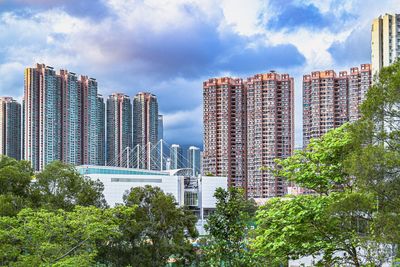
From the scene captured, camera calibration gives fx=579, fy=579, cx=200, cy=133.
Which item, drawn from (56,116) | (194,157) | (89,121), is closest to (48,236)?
(56,116)

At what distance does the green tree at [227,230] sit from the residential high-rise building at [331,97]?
32.1 metres

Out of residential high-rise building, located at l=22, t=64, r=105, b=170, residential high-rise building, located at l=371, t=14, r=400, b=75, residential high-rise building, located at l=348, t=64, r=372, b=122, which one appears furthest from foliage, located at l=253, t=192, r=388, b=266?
residential high-rise building, located at l=348, t=64, r=372, b=122

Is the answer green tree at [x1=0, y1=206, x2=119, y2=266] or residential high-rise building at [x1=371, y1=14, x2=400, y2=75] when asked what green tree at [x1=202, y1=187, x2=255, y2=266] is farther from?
residential high-rise building at [x1=371, y1=14, x2=400, y2=75]

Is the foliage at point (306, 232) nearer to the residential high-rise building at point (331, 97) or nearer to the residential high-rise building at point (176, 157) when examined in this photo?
the residential high-rise building at point (176, 157)

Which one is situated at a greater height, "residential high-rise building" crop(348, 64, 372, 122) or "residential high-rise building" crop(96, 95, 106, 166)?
"residential high-rise building" crop(348, 64, 372, 122)

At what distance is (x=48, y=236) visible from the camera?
8.00m

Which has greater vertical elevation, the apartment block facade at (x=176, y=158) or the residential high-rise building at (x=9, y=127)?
the residential high-rise building at (x=9, y=127)

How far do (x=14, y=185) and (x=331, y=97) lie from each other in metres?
29.0

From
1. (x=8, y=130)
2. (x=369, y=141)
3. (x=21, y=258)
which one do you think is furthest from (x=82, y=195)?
(x=8, y=130)

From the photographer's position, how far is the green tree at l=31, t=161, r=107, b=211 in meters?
11.8

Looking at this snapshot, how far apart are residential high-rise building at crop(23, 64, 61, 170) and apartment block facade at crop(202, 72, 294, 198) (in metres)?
9.91

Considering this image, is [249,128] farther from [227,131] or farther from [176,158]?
[176,158]

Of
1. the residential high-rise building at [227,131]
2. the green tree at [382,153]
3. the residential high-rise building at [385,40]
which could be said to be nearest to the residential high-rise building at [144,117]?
the residential high-rise building at [227,131]

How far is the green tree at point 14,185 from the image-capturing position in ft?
34.1
